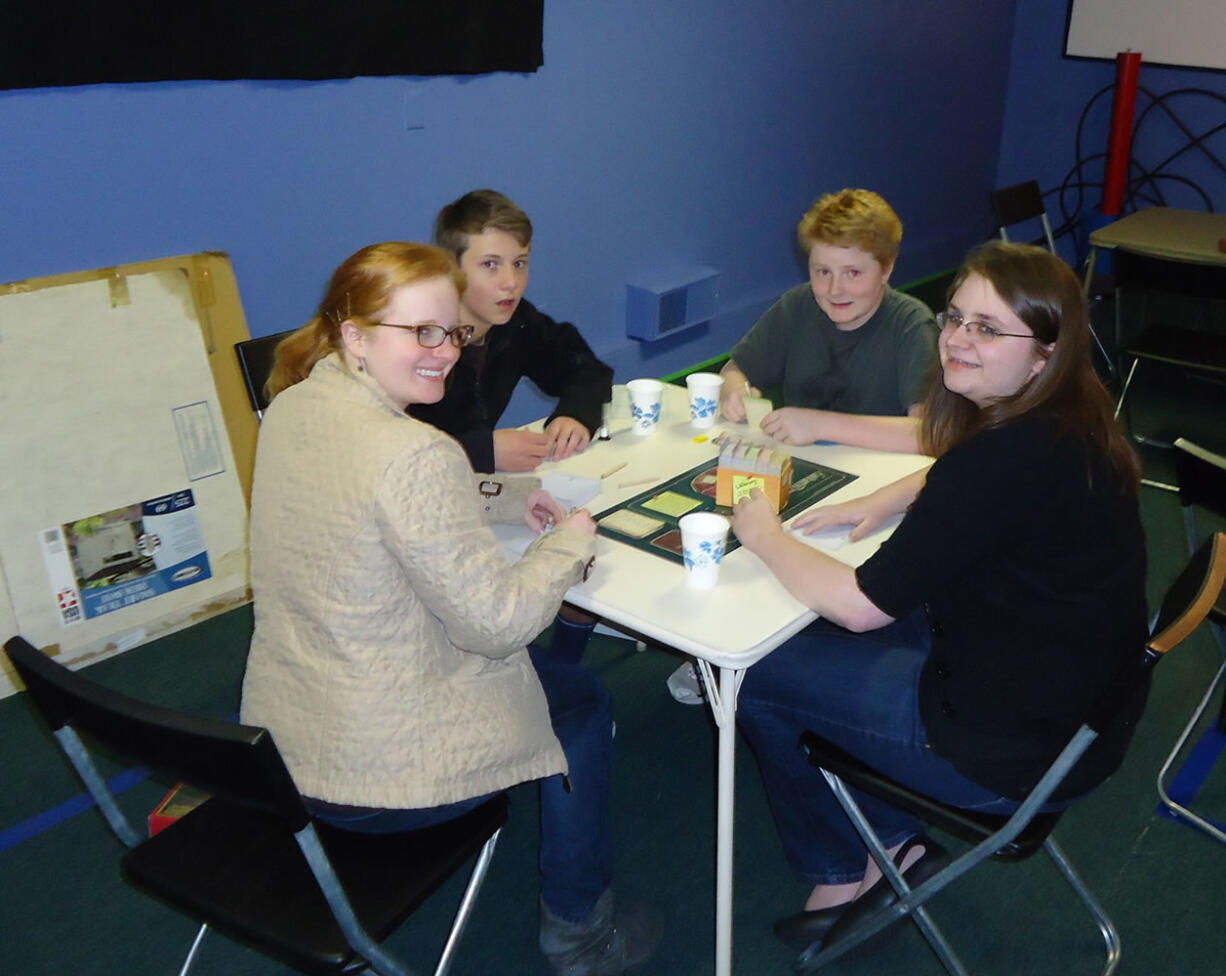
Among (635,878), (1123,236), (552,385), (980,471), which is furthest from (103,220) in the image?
(1123,236)

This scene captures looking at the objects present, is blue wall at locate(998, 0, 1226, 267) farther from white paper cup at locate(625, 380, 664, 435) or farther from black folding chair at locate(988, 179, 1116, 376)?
white paper cup at locate(625, 380, 664, 435)

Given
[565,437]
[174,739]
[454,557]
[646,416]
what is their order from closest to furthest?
[174,739], [454,557], [565,437], [646,416]

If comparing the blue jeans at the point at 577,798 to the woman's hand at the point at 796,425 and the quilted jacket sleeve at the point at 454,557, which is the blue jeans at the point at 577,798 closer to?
the quilted jacket sleeve at the point at 454,557

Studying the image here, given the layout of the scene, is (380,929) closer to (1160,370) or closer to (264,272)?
(264,272)

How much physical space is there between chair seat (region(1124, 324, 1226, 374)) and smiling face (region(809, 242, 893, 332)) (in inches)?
70.7

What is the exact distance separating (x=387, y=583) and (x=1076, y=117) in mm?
6055

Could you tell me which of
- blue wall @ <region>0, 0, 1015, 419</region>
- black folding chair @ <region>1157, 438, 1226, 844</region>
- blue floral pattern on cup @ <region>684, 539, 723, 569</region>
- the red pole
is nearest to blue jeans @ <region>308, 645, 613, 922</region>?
blue floral pattern on cup @ <region>684, 539, 723, 569</region>

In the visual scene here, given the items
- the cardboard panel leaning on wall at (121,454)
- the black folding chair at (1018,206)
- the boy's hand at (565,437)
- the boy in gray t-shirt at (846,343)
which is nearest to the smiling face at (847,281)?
the boy in gray t-shirt at (846,343)

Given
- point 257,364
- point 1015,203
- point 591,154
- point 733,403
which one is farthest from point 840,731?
point 1015,203

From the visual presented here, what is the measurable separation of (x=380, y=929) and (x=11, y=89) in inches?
82.7

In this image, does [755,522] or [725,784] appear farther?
[755,522]

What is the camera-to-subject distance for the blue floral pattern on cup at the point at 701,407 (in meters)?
2.35

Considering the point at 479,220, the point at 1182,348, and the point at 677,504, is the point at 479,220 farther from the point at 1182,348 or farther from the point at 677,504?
the point at 1182,348

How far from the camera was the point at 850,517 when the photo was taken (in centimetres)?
186
